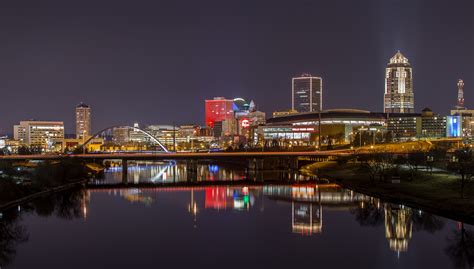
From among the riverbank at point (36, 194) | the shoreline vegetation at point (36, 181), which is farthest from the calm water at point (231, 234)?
the shoreline vegetation at point (36, 181)

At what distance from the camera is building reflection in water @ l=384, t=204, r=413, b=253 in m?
27.5

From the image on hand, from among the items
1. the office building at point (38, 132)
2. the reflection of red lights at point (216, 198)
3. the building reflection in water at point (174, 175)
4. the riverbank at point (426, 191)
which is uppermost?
the office building at point (38, 132)

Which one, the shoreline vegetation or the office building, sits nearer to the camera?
the shoreline vegetation

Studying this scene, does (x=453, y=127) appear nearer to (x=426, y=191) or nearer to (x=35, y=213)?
(x=426, y=191)

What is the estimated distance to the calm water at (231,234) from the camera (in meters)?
24.8

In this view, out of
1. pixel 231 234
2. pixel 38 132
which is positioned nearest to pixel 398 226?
pixel 231 234

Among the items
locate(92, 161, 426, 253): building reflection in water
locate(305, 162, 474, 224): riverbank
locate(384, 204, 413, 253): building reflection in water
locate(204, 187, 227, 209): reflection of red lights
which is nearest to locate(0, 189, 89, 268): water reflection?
locate(92, 161, 426, 253): building reflection in water

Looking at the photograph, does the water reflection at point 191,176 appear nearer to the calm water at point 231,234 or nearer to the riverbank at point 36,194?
the riverbank at point 36,194

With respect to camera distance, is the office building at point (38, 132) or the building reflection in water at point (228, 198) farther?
the office building at point (38, 132)

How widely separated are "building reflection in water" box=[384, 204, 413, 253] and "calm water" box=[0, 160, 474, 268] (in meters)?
0.05

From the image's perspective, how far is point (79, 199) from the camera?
46.1 meters

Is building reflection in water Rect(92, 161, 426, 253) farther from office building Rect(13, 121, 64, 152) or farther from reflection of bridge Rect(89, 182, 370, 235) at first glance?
office building Rect(13, 121, 64, 152)

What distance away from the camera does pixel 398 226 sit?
104 ft

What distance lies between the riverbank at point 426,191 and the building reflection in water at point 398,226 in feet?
5.02
